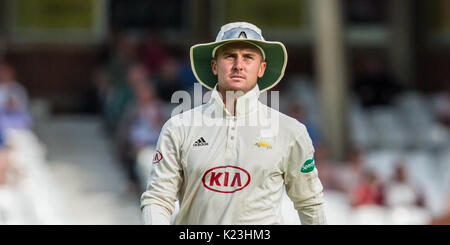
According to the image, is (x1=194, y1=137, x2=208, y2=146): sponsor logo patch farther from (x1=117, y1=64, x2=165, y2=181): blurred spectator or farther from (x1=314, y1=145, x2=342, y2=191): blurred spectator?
(x1=117, y1=64, x2=165, y2=181): blurred spectator

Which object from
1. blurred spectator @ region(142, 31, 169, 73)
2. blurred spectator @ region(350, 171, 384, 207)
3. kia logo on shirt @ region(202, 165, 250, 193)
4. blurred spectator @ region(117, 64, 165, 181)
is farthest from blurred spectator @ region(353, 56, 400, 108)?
kia logo on shirt @ region(202, 165, 250, 193)

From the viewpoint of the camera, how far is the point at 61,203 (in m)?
9.55

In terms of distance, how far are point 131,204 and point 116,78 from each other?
2584 millimetres

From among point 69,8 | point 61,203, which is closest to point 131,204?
point 61,203

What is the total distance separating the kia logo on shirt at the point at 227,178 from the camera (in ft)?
8.61

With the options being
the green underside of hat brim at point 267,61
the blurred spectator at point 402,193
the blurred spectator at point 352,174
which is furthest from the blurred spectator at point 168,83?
the green underside of hat brim at point 267,61

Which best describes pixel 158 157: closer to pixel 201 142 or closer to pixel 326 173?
pixel 201 142

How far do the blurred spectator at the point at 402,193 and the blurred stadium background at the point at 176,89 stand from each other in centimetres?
2

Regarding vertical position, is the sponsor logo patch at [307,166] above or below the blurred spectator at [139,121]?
below

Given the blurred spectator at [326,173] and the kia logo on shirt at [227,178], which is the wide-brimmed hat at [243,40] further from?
the blurred spectator at [326,173]

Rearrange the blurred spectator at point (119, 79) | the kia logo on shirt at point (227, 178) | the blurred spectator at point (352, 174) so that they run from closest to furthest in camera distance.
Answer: the kia logo on shirt at point (227, 178) < the blurred spectator at point (352, 174) < the blurred spectator at point (119, 79)

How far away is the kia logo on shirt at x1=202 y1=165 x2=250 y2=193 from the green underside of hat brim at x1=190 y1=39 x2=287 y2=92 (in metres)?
0.24

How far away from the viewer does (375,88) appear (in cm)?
1267

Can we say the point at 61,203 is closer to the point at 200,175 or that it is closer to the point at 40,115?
the point at 40,115
